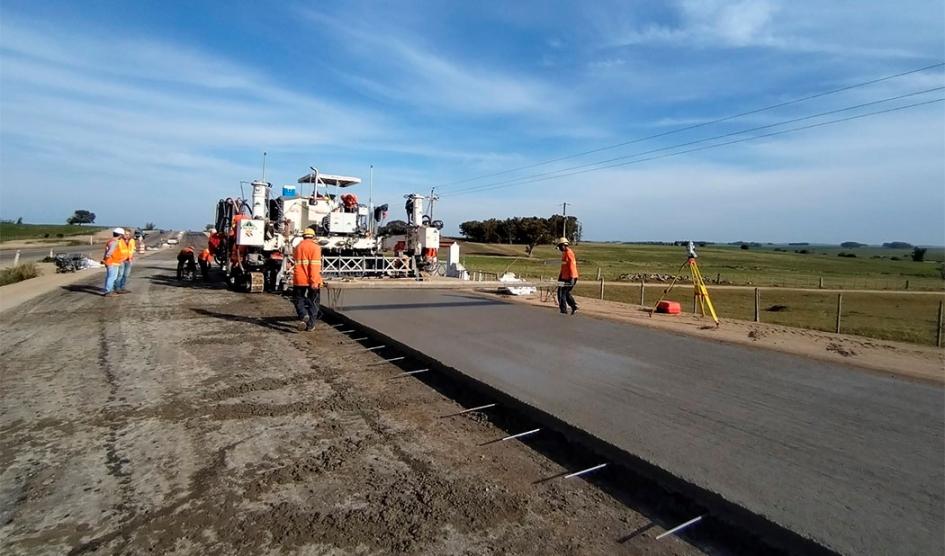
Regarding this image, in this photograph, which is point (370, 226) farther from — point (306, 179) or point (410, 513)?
point (410, 513)

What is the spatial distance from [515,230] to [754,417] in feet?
274

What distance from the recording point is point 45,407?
5035 mm

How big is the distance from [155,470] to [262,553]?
1.43 m

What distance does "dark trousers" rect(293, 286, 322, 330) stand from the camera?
9125 mm

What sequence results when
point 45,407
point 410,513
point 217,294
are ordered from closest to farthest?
point 410,513, point 45,407, point 217,294

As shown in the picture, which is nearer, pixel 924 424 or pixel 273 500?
pixel 273 500

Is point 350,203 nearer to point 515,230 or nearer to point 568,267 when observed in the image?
point 568,267

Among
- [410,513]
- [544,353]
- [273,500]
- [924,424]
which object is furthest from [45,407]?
[924,424]

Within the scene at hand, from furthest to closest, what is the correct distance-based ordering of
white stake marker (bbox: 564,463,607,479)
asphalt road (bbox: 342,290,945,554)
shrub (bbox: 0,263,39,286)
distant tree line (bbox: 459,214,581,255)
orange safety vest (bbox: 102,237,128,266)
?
distant tree line (bbox: 459,214,581,255) < shrub (bbox: 0,263,39,286) < orange safety vest (bbox: 102,237,128,266) < white stake marker (bbox: 564,463,607,479) < asphalt road (bbox: 342,290,945,554)

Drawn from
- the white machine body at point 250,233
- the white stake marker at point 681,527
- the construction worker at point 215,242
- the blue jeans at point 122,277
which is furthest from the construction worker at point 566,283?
the construction worker at point 215,242

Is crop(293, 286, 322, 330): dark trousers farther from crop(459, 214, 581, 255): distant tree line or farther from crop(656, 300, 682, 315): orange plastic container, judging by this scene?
crop(459, 214, 581, 255): distant tree line

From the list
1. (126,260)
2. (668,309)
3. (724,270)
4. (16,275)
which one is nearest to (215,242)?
(126,260)

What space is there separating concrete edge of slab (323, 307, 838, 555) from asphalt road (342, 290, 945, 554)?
53 millimetres

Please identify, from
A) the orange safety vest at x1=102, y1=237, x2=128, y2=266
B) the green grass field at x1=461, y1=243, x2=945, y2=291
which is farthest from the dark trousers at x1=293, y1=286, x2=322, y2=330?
the green grass field at x1=461, y1=243, x2=945, y2=291
